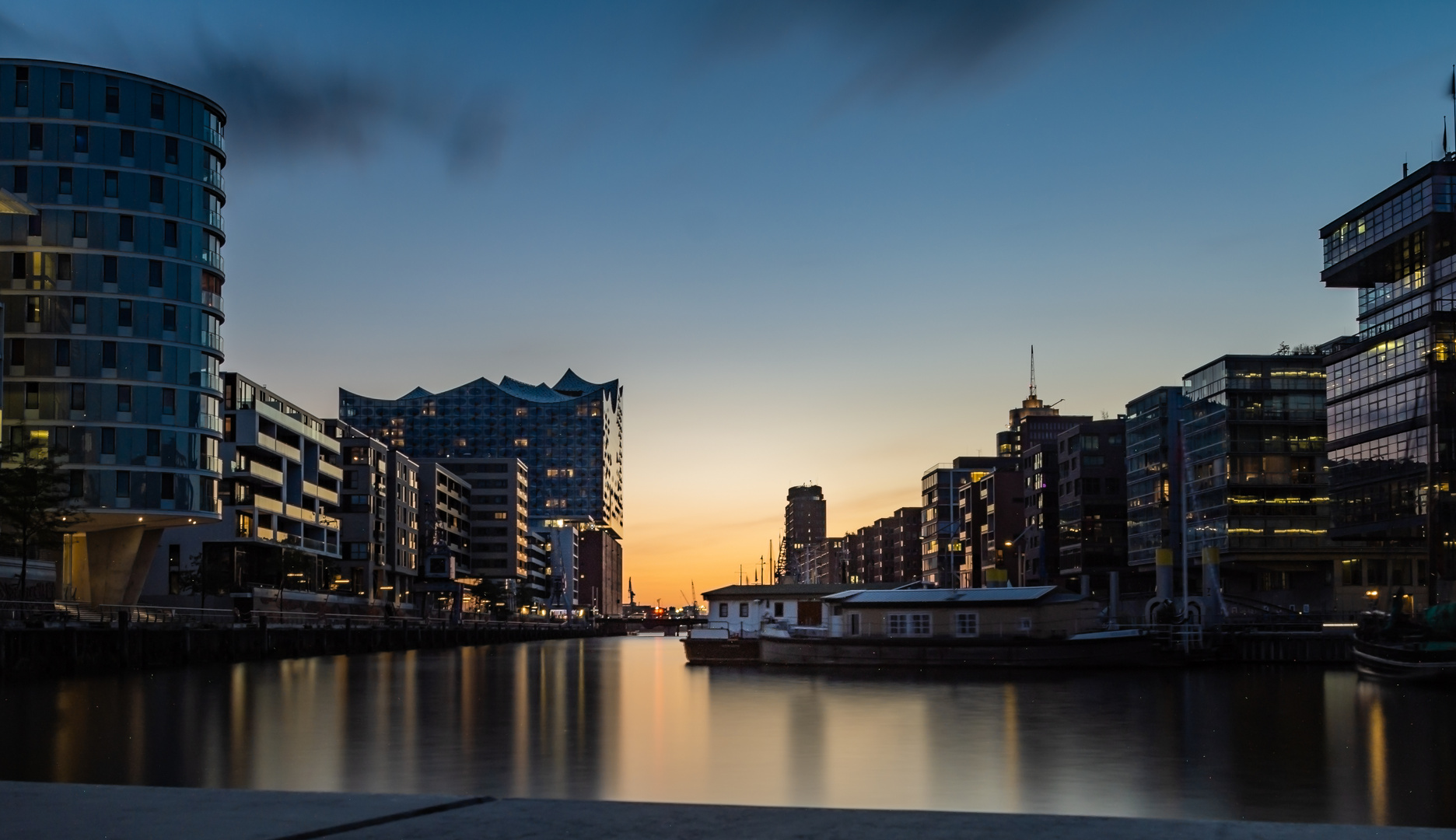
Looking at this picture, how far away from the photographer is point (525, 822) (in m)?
13.4

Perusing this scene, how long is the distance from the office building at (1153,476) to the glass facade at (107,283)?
101771 mm

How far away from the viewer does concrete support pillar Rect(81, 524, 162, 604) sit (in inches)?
→ 4478

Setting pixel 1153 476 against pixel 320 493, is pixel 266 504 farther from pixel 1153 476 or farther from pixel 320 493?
pixel 1153 476

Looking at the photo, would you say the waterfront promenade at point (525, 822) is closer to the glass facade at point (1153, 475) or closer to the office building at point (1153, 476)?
the office building at point (1153, 476)

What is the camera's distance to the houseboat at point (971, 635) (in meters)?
79.9

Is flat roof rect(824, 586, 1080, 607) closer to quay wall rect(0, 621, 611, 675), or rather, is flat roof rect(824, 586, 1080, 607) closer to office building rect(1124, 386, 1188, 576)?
quay wall rect(0, 621, 611, 675)

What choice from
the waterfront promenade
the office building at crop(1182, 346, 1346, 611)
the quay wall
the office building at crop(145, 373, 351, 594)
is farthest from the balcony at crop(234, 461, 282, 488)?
the waterfront promenade

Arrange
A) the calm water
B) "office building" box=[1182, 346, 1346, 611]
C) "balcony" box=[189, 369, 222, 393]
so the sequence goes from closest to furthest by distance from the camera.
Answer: the calm water → "balcony" box=[189, 369, 222, 393] → "office building" box=[1182, 346, 1346, 611]

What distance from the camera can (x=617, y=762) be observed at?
3070 centimetres

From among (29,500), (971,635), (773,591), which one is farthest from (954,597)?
(29,500)

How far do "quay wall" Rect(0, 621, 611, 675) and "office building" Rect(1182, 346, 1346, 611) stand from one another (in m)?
88.5

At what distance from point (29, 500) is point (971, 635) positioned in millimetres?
59034

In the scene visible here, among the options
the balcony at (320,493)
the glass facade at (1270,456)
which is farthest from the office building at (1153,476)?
the balcony at (320,493)

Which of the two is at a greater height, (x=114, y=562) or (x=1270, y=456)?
(x=1270, y=456)
